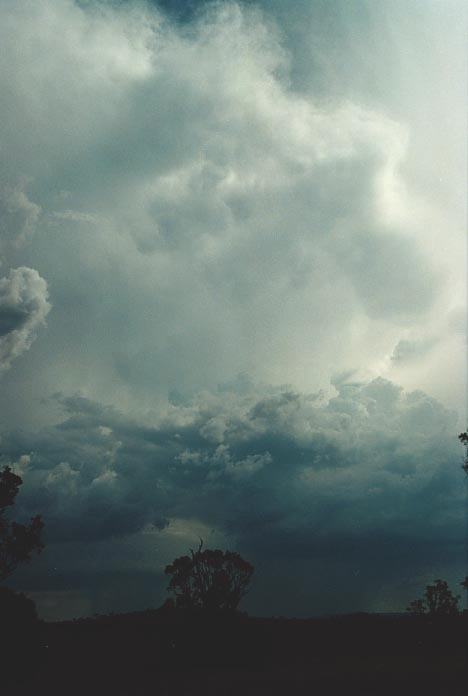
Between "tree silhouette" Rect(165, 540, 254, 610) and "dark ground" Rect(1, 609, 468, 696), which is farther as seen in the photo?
"tree silhouette" Rect(165, 540, 254, 610)

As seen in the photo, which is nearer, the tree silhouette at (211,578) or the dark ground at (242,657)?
the dark ground at (242,657)

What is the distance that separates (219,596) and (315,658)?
3687cm

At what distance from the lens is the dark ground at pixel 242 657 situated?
26312 mm

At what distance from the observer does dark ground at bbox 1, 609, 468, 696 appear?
26312mm

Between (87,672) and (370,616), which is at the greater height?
(370,616)

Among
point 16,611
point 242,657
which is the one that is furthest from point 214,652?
point 16,611

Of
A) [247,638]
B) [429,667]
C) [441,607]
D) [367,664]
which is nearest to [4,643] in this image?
[247,638]

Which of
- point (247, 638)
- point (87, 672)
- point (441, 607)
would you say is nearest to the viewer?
point (87, 672)

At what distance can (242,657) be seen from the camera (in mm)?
36812

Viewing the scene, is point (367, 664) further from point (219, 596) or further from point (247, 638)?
point (219, 596)

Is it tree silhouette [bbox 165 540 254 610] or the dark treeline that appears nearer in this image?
the dark treeline

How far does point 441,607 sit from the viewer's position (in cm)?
8731

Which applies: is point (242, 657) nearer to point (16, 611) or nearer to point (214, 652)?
point (214, 652)

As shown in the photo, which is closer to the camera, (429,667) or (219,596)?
(429,667)
